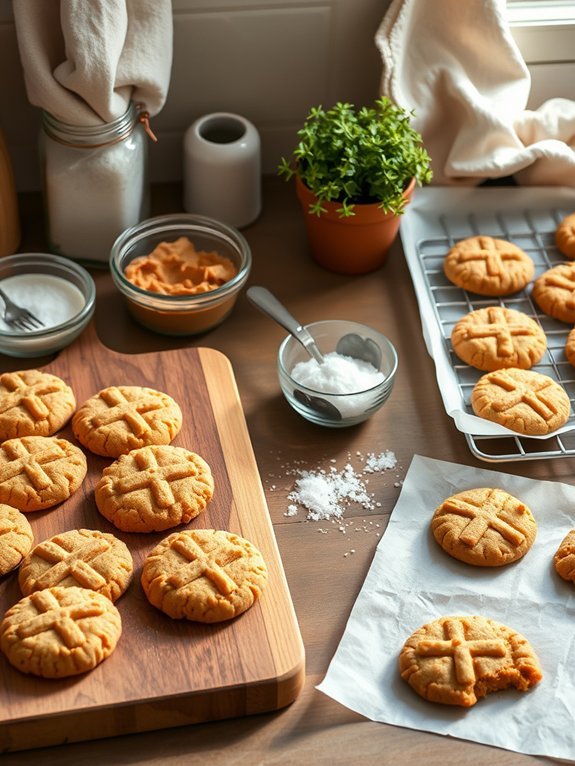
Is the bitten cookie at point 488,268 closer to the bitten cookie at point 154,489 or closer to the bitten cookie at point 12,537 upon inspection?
the bitten cookie at point 154,489

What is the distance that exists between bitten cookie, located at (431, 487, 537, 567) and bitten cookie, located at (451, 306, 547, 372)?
300 mm

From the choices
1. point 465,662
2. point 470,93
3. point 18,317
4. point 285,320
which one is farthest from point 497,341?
point 18,317

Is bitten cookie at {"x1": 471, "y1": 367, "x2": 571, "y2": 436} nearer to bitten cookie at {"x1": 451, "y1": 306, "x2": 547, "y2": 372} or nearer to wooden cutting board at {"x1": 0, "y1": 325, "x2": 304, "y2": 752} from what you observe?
bitten cookie at {"x1": 451, "y1": 306, "x2": 547, "y2": 372}

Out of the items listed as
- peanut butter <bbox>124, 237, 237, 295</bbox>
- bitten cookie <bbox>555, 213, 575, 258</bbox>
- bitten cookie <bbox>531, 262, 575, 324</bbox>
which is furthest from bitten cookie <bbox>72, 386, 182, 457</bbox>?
bitten cookie <bbox>555, 213, 575, 258</bbox>

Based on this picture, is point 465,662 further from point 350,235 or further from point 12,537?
point 350,235

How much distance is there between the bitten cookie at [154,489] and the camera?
143cm

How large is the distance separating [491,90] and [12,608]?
1.39 metres

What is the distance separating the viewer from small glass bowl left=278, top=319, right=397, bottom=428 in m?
1.61

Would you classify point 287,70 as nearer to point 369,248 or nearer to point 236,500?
point 369,248

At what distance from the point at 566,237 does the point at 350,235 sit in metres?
0.45

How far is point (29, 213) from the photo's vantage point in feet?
6.70

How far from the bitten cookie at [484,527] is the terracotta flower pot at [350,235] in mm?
591

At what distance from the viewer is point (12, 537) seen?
1.39 m

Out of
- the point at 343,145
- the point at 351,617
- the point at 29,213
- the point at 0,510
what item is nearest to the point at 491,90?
the point at 343,145
